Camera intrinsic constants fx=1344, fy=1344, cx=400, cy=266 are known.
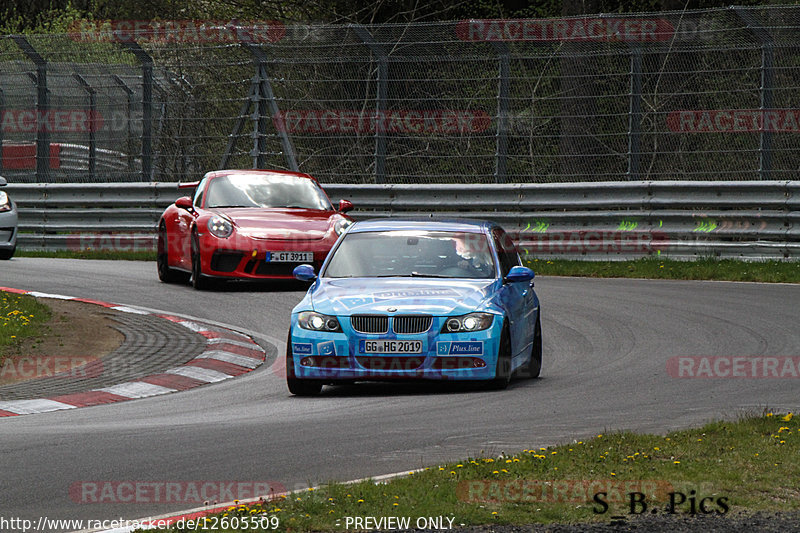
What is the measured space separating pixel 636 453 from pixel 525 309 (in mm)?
3758

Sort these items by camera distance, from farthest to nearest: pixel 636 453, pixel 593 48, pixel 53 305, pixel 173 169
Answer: pixel 173 169 → pixel 593 48 → pixel 53 305 → pixel 636 453

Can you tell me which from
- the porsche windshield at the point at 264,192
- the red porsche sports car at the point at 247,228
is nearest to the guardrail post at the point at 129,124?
the red porsche sports car at the point at 247,228

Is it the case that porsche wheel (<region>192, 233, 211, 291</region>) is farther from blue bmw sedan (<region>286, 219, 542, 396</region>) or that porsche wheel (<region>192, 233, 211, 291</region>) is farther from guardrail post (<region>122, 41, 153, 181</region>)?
guardrail post (<region>122, 41, 153, 181</region>)

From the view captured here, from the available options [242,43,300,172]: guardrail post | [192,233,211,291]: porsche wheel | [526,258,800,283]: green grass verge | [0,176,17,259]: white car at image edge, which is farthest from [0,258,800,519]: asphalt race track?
[242,43,300,172]: guardrail post

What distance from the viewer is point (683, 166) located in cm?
1900

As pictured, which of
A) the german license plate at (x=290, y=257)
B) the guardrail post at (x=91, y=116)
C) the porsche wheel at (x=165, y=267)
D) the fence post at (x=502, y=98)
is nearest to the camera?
the german license plate at (x=290, y=257)

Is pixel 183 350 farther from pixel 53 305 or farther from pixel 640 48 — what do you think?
pixel 640 48

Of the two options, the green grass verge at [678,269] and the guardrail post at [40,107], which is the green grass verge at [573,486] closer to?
the green grass verge at [678,269]

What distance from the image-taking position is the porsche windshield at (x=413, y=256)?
1062 cm

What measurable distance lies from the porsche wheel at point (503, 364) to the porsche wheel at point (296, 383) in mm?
1299

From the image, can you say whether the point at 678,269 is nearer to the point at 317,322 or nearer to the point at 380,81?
the point at 380,81

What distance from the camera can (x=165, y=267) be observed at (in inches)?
674

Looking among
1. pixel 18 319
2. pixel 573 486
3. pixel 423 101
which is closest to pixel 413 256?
pixel 18 319

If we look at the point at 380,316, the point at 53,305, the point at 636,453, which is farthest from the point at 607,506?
the point at 53,305
